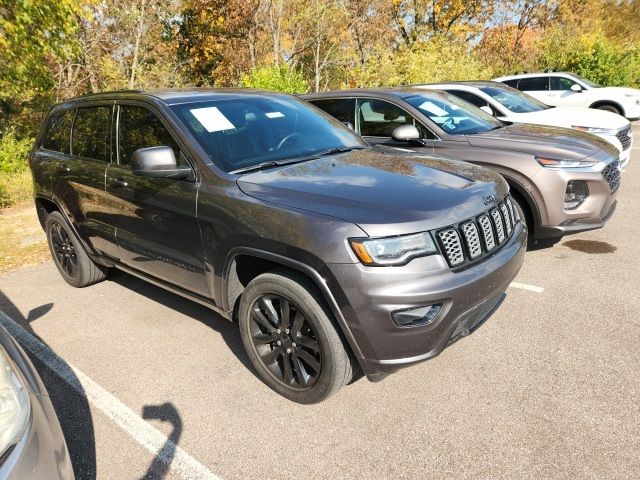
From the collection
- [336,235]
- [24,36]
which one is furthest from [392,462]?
[24,36]

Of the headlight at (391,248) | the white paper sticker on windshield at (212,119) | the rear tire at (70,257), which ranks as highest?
the white paper sticker on windshield at (212,119)

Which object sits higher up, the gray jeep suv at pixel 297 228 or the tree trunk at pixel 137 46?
the tree trunk at pixel 137 46

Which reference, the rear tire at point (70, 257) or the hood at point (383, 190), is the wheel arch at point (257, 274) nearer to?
the hood at point (383, 190)

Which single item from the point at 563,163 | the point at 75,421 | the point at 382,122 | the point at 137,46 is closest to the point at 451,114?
the point at 382,122

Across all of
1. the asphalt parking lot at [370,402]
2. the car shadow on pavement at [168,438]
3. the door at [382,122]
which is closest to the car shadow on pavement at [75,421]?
the asphalt parking lot at [370,402]

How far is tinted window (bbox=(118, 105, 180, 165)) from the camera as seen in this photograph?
10.6ft

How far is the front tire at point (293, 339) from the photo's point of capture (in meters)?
2.49

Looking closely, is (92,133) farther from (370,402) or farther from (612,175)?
(612,175)

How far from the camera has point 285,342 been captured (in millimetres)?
2744

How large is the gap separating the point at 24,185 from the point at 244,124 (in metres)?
7.53

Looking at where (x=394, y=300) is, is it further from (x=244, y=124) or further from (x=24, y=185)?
(x=24, y=185)

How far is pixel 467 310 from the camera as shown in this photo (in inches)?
96.1

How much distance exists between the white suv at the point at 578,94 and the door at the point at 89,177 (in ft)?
40.8

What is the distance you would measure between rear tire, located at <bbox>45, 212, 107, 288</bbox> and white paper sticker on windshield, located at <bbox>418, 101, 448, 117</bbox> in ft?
12.6
